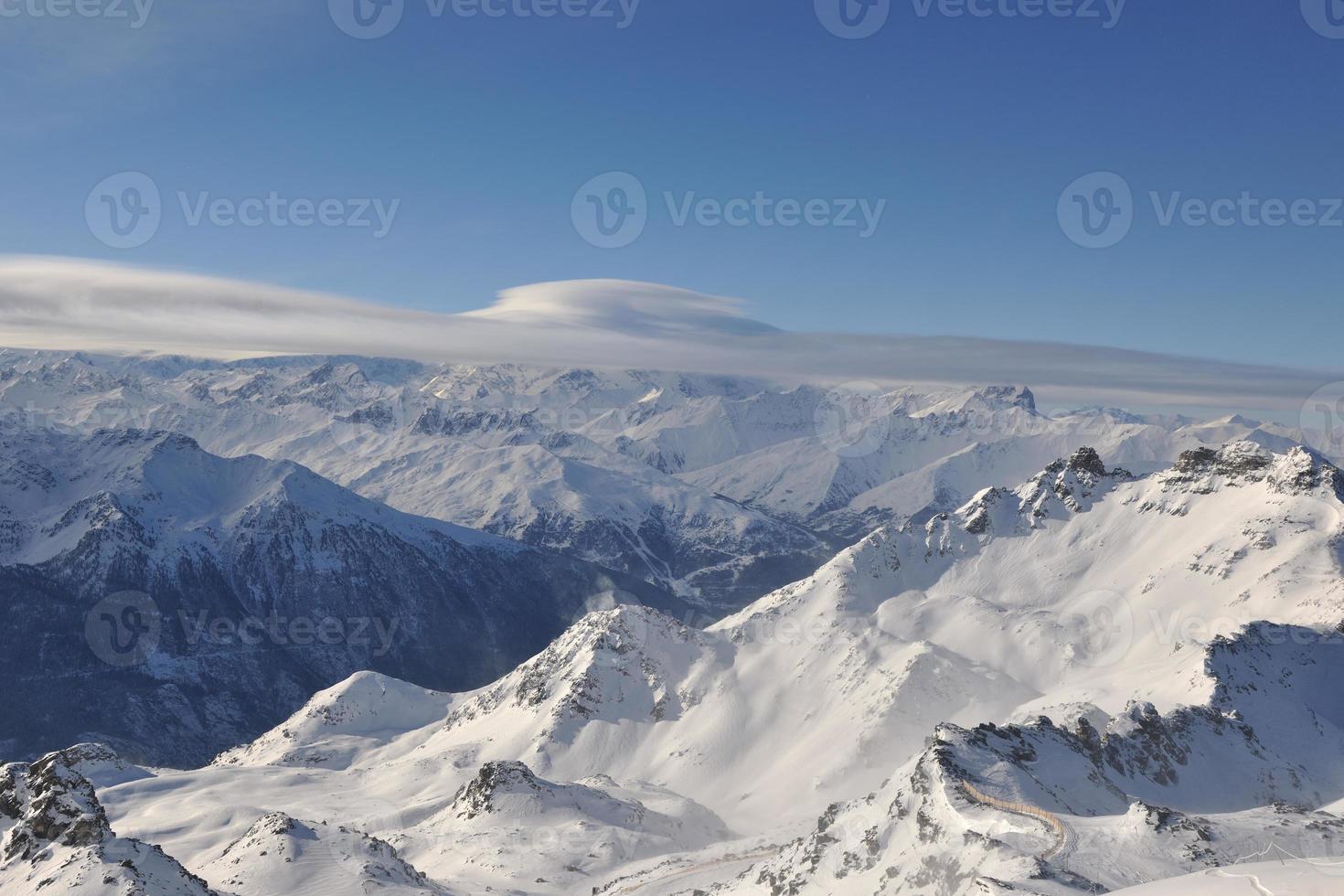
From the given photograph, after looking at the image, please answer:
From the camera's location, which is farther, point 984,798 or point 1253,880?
point 984,798

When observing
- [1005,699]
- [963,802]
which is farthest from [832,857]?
[1005,699]

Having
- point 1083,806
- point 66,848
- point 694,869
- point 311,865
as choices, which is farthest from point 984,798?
point 66,848

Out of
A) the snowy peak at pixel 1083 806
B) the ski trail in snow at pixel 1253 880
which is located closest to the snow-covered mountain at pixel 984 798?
the snowy peak at pixel 1083 806

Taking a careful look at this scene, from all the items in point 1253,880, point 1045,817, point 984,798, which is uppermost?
point 1253,880

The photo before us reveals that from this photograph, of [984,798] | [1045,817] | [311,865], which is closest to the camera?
[1045,817]

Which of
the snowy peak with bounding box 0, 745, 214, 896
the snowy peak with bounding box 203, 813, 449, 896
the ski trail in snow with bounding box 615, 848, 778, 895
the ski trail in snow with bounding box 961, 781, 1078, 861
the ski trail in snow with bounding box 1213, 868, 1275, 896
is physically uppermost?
the ski trail in snow with bounding box 1213, 868, 1275, 896

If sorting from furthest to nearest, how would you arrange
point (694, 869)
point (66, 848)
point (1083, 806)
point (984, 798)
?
point (694, 869) → point (1083, 806) → point (984, 798) → point (66, 848)

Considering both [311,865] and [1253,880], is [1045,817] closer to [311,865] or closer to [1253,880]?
[1253,880]

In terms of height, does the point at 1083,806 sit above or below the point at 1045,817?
below

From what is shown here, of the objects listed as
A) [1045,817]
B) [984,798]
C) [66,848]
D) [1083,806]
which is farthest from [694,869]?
[66,848]

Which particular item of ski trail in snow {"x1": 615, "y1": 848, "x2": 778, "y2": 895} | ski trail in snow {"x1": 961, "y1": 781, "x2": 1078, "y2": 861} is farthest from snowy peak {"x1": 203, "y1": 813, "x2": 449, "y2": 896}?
ski trail in snow {"x1": 961, "y1": 781, "x2": 1078, "y2": 861}

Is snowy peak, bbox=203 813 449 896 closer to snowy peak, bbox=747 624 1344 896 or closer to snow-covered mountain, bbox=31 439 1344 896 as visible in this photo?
snow-covered mountain, bbox=31 439 1344 896

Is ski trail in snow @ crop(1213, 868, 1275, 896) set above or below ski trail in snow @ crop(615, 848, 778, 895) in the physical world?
above
